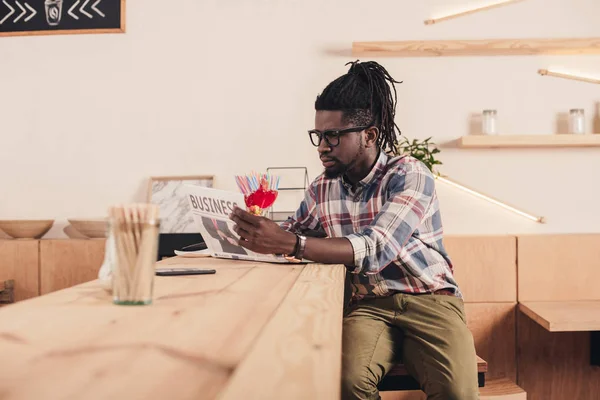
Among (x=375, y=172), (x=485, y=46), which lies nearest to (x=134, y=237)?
(x=375, y=172)

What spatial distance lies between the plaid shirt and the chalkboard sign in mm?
2115

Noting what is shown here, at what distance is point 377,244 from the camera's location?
5.13 feet

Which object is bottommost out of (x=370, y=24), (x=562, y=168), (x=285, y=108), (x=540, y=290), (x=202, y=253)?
(x=540, y=290)

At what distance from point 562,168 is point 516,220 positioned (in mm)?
395

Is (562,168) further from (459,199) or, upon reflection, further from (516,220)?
(459,199)

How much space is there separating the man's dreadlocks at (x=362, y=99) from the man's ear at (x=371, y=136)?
2 cm

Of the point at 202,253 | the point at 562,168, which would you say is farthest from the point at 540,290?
the point at 202,253

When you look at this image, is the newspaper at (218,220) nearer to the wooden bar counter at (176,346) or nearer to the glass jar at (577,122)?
the wooden bar counter at (176,346)

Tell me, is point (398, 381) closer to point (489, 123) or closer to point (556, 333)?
point (556, 333)

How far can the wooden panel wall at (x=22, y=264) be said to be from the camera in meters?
3.28

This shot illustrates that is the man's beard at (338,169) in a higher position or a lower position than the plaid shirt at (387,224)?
higher

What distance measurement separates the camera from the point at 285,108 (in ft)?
Result: 11.4

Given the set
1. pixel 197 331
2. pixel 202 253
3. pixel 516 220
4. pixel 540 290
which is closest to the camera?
pixel 197 331

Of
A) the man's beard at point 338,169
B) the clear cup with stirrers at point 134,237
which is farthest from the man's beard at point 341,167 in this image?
the clear cup with stirrers at point 134,237
